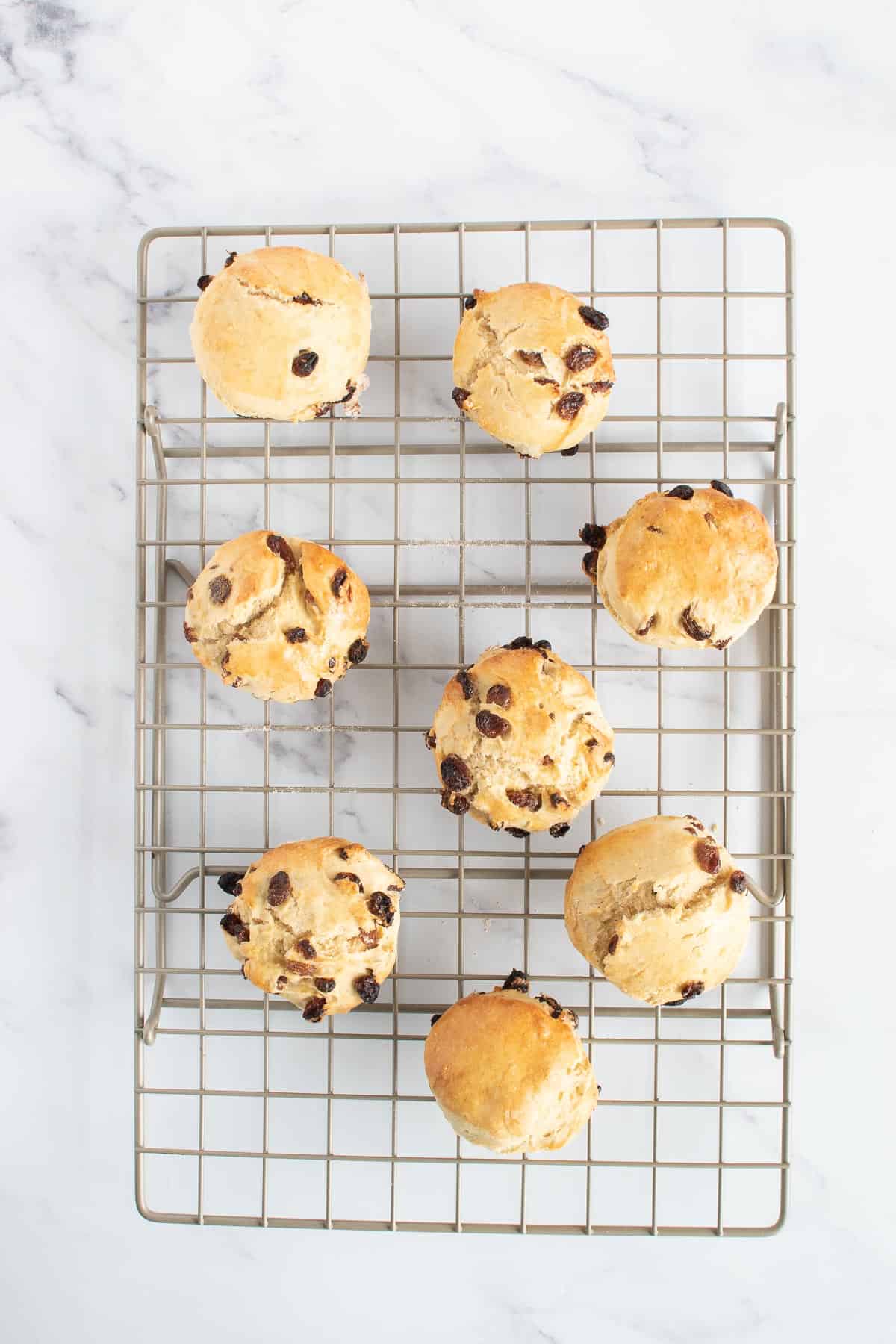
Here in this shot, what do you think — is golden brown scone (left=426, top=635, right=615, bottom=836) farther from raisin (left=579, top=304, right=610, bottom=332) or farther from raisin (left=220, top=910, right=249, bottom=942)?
raisin (left=579, top=304, right=610, bottom=332)

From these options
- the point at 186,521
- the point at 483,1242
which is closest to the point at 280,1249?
the point at 483,1242

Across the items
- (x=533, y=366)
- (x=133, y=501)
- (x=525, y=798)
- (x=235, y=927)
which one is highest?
(x=533, y=366)

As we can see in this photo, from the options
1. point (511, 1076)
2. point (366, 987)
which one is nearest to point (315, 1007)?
point (366, 987)

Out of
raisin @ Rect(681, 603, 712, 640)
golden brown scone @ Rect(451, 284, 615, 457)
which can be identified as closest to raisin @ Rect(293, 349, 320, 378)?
golden brown scone @ Rect(451, 284, 615, 457)

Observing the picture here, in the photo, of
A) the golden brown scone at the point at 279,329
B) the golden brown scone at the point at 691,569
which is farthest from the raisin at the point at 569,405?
the golden brown scone at the point at 279,329

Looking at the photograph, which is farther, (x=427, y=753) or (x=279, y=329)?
(x=427, y=753)

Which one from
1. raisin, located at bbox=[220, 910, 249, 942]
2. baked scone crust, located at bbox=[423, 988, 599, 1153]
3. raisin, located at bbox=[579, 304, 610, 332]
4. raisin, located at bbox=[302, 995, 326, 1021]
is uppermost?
raisin, located at bbox=[579, 304, 610, 332]

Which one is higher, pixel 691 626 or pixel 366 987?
pixel 691 626

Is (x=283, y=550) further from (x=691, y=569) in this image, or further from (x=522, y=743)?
(x=691, y=569)
